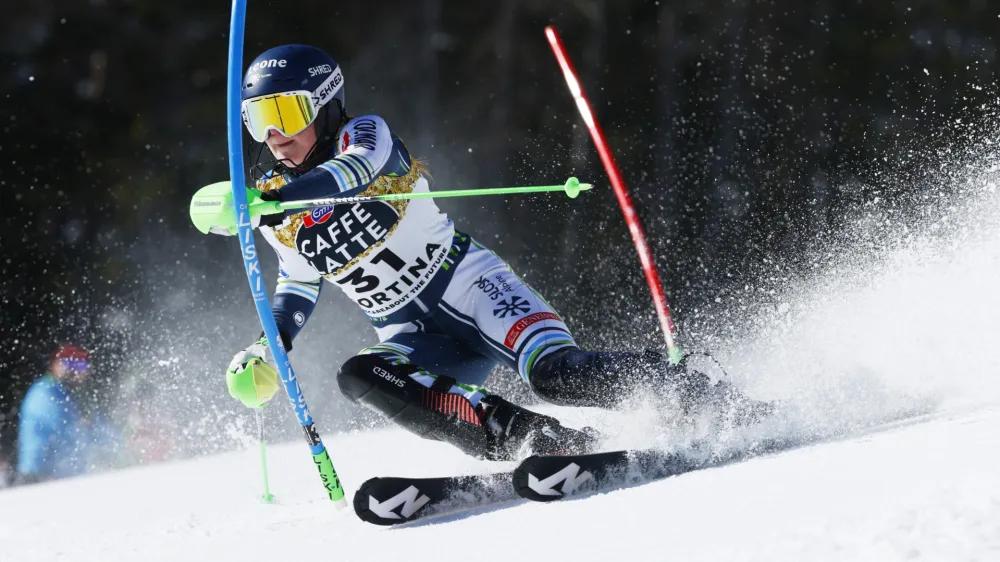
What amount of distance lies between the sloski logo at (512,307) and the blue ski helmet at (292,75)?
2.82 feet

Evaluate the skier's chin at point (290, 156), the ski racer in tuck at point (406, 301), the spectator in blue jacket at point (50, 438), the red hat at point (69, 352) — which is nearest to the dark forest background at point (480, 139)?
the red hat at point (69, 352)

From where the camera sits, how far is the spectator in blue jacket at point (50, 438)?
7.66 meters

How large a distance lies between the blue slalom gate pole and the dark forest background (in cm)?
487

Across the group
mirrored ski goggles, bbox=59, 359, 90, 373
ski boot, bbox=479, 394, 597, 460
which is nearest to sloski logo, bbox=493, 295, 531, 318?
ski boot, bbox=479, 394, 597, 460

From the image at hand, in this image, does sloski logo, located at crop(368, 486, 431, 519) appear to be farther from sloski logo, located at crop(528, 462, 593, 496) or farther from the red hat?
the red hat

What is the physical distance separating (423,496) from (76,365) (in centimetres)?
644

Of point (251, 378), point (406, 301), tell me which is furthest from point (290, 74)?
point (251, 378)

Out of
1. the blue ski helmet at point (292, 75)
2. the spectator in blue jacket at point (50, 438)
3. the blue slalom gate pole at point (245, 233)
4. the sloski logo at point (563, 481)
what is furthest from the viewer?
the spectator in blue jacket at point (50, 438)

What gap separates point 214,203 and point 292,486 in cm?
225

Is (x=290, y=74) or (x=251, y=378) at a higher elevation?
(x=290, y=74)

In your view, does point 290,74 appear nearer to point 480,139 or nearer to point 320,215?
point 320,215

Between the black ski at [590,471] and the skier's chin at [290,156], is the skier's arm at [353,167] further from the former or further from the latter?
the black ski at [590,471]

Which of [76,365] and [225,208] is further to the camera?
[76,365]

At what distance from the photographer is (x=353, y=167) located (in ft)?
10.5
